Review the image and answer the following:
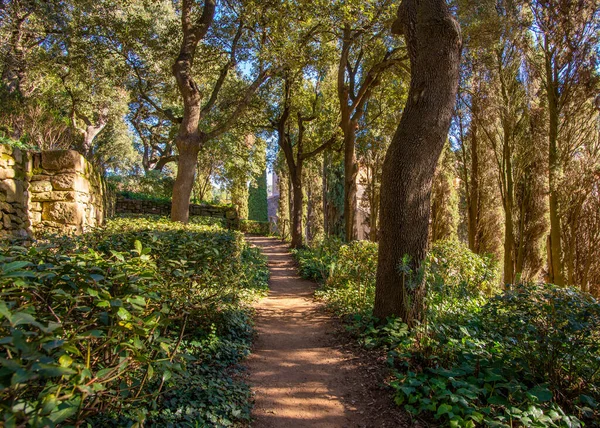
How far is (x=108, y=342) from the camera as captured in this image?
63.2 inches

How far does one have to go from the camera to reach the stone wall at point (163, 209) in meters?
15.2

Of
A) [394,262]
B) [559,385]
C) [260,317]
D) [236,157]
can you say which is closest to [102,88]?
[236,157]

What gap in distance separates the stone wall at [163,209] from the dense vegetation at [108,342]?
12.5 m

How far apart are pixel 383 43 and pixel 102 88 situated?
10984 mm

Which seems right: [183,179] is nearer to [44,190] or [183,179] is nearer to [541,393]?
[44,190]

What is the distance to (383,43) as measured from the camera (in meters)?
10.1

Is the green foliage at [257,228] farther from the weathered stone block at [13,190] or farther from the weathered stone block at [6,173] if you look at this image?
the weathered stone block at [6,173]

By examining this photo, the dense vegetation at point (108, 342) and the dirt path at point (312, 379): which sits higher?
the dense vegetation at point (108, 342)

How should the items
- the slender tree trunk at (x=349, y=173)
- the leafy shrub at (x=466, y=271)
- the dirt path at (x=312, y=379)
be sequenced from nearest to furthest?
the dirt path at (x=312, y=379) < the leafy shrub at (x=466, y=271) < the slender tree trunk at (x=349, y=173)

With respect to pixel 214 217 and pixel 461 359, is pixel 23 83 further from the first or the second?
pixel 461 359

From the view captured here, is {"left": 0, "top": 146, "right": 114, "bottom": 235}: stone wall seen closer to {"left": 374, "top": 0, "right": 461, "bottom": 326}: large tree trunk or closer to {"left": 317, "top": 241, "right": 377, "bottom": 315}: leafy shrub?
{"left": 317, "top": 241, "right": 377, "bottom": 315}: leafy shrub

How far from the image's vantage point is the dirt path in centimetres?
310

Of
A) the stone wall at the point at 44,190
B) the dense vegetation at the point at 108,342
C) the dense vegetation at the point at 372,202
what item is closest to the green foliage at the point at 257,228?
the dense vegetation at the point at 372,202

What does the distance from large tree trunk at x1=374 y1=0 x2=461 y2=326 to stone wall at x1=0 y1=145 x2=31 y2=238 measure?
5.33m
